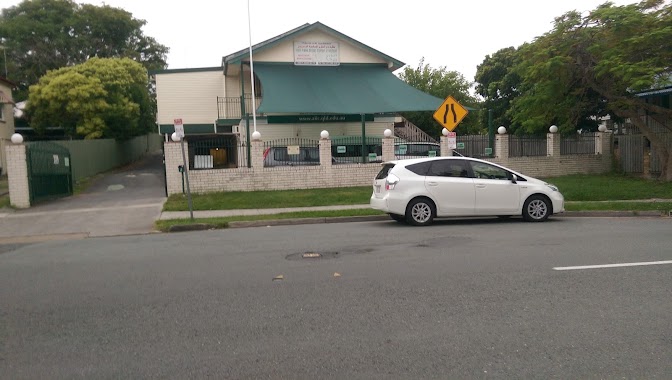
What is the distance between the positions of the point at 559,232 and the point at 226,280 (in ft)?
22.1

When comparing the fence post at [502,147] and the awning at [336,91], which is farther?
the awning at [336,91]

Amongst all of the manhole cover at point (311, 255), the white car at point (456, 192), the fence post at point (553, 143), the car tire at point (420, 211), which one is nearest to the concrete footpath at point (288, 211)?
the white car at point (456, 192)

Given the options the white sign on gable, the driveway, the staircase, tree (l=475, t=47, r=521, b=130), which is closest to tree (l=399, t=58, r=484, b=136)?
tree (l=475, t=47, r=521, b=130)

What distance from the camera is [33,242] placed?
39.8ft

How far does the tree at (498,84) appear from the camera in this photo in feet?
108

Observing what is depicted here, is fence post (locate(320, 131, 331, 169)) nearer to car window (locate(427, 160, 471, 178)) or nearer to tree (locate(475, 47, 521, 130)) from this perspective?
car window (locate(427, 160, 471, 178))

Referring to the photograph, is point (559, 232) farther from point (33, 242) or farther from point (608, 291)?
point (33, 242)

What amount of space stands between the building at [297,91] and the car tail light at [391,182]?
12127mm

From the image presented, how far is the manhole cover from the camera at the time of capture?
8.80 metres

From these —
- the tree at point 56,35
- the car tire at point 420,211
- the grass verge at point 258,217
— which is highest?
the tree at point 56,35

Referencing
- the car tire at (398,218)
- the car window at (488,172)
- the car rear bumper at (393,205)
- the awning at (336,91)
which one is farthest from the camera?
the awning at (336,91)

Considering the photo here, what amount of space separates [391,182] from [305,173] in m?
8.02

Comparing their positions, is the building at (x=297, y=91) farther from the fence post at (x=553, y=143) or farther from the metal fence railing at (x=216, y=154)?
Answer: the fence post at (x=553, y=143)

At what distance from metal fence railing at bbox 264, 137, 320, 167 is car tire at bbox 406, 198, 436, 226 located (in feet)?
27.0
